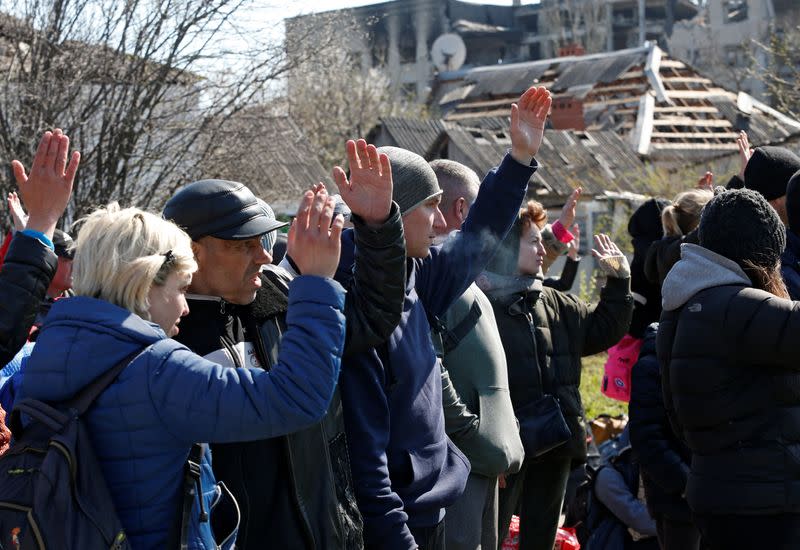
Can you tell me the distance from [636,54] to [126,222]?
33.1 metres

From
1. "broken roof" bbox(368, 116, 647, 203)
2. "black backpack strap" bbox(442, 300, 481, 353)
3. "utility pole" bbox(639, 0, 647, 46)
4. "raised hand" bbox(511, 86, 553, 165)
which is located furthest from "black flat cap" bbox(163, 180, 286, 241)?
"utility pole" bbox(639, 0, 647, 46)

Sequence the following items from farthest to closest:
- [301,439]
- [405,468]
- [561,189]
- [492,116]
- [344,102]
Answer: [344,102]
[492,116]
[561,189]
[405,468]
[301,439]

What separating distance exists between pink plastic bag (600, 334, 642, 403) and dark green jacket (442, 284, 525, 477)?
7.15 ft

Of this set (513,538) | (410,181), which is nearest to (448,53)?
(513,538)

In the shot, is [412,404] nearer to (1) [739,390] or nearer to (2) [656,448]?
(1) [739,390]

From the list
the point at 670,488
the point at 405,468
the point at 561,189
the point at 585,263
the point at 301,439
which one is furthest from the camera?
the point at 561,189

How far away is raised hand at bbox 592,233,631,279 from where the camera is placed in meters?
5.28

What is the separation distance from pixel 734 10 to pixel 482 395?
204ft

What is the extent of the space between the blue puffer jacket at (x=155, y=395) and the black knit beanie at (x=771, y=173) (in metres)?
3.01

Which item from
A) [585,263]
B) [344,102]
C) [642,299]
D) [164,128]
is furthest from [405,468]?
[344,102]

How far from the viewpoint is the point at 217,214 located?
3053 mm

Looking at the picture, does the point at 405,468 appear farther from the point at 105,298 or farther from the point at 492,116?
the point at 492,116

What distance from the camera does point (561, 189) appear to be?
948 inches

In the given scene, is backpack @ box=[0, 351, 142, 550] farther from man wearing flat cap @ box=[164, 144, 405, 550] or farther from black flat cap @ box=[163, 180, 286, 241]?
black flat cap @ box=[163, 180, 286, 241]
